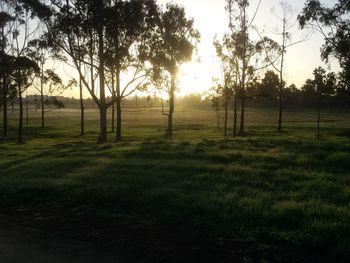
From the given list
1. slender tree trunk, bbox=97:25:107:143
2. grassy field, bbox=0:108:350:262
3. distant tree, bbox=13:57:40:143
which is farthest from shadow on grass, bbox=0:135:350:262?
distant tree, bbox=13:57:40:143

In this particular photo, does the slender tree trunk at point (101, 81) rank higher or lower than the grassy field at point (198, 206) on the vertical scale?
higher

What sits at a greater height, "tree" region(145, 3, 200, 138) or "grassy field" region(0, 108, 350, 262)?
"tree" region(145, 3, 200, 138)

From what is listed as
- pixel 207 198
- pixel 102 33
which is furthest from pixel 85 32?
pixel 207 198

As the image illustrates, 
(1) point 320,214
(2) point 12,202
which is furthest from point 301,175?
(2) point 12,202

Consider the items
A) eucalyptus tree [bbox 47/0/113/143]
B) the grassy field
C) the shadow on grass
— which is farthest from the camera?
eucalyptus tree [bbox 47/0/113/143]

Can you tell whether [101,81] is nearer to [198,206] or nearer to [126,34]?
[126,34]

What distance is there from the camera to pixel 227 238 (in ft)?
27.6

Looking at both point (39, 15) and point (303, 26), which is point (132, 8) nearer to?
point (39, 15)

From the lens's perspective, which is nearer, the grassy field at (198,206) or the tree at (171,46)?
the grassy field at (198,206)

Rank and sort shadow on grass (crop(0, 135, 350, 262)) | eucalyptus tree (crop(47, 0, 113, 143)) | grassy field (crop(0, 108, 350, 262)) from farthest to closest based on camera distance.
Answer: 1. eucalyptus tree (crop(47, 0, 113, 143))
2. shadow on grass (crop(0, 135, 350, 262))
3. grassy field (crop(0, 108, 350, 262))

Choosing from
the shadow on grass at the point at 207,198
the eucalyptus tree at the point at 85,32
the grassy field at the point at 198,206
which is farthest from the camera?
the eucalyptus tree at the point at 85,32

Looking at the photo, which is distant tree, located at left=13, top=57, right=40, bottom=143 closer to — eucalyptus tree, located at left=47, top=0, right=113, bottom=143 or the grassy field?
eucalyptus tree, located at left=47, top=0, right=113, bottom=143

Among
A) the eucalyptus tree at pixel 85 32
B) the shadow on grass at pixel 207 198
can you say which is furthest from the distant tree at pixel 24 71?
the shadow on grass at pixel 207 198

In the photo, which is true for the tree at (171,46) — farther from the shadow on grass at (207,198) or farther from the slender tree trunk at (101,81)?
the shadow on grass at (207,198)
